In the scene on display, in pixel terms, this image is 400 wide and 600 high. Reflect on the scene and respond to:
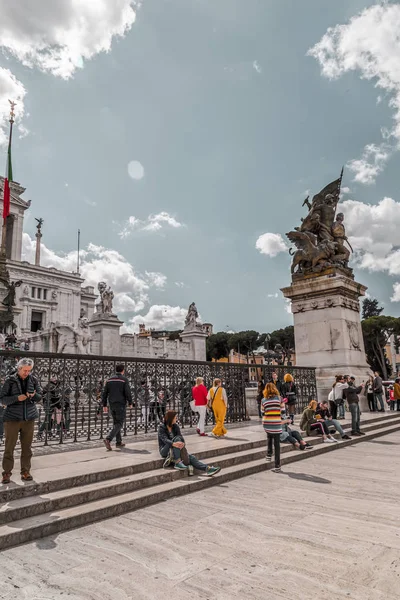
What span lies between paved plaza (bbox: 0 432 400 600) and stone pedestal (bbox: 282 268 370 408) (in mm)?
7989

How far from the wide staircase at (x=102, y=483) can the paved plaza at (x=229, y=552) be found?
0.54ft

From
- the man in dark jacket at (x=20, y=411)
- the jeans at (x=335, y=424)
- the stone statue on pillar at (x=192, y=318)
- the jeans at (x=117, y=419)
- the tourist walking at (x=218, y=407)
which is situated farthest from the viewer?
the stone statue on pillar at (x=192, y=318)

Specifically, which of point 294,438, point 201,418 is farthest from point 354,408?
point 201,418

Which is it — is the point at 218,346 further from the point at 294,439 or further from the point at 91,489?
the point at 91,489

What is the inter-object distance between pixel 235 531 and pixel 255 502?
108 centimetres

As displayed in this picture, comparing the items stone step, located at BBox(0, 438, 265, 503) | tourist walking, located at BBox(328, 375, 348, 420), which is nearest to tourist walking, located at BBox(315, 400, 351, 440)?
tourist walking, located at BBox(328, 375, 348, 420)

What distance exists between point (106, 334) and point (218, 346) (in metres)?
69.5

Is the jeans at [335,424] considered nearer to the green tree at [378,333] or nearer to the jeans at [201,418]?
the jeans at [201,418]

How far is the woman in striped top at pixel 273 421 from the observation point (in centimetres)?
672

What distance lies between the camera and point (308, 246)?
47.7ft

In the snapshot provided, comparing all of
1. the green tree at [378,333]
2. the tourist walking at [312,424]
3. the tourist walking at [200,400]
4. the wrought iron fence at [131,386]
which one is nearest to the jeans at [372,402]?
the wrought iron fence at [131,386]

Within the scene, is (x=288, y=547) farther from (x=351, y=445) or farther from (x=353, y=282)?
(x=353, y=282)

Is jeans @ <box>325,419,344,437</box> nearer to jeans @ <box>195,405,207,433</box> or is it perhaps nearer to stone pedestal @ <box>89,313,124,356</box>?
jeans @ <box>195,405,207,433</box>

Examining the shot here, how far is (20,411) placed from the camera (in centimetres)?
518
